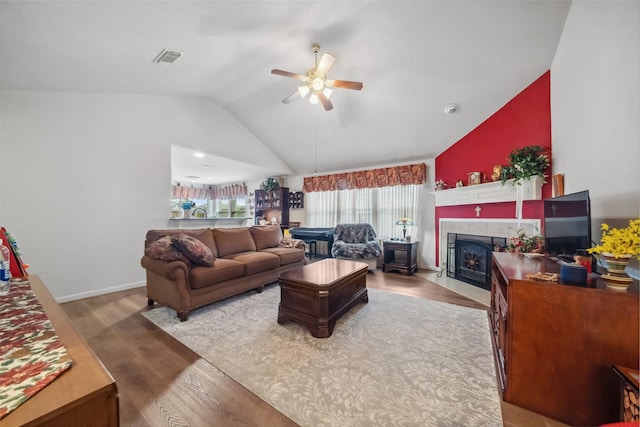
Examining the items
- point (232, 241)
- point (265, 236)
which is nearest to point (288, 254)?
point (265, 236)

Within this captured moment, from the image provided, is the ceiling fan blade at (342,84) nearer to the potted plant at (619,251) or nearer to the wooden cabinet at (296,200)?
the potted plant at (619,251)

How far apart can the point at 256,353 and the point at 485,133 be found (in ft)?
14.0

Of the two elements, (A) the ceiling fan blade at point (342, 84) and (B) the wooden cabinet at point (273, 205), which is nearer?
(A) the ceiling fan blade at point (342, 84)

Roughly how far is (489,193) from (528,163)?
69 cm

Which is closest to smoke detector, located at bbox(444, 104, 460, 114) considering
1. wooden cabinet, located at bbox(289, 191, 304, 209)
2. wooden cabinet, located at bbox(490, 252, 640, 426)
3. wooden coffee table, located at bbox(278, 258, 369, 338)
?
wooden coffee table, located at bbox(278, 258, 369, 338)

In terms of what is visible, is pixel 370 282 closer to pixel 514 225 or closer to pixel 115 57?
pixel 514 225

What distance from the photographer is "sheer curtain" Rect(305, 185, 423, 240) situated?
16.4 ft

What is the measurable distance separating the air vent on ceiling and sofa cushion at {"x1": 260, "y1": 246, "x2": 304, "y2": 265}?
2.77 metres

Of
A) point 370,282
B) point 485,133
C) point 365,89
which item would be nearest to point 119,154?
point 365,89

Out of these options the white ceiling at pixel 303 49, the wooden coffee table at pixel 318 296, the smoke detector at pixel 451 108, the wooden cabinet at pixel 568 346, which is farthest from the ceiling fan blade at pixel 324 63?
the wooden cabinet at pixel 568 346

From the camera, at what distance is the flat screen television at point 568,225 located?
1557mm

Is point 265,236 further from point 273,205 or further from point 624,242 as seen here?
point 624,242

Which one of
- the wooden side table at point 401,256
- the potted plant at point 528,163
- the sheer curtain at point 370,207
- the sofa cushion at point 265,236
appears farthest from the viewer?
the sheer curtain at point 370,207

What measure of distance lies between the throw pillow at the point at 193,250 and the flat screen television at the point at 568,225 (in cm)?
326
